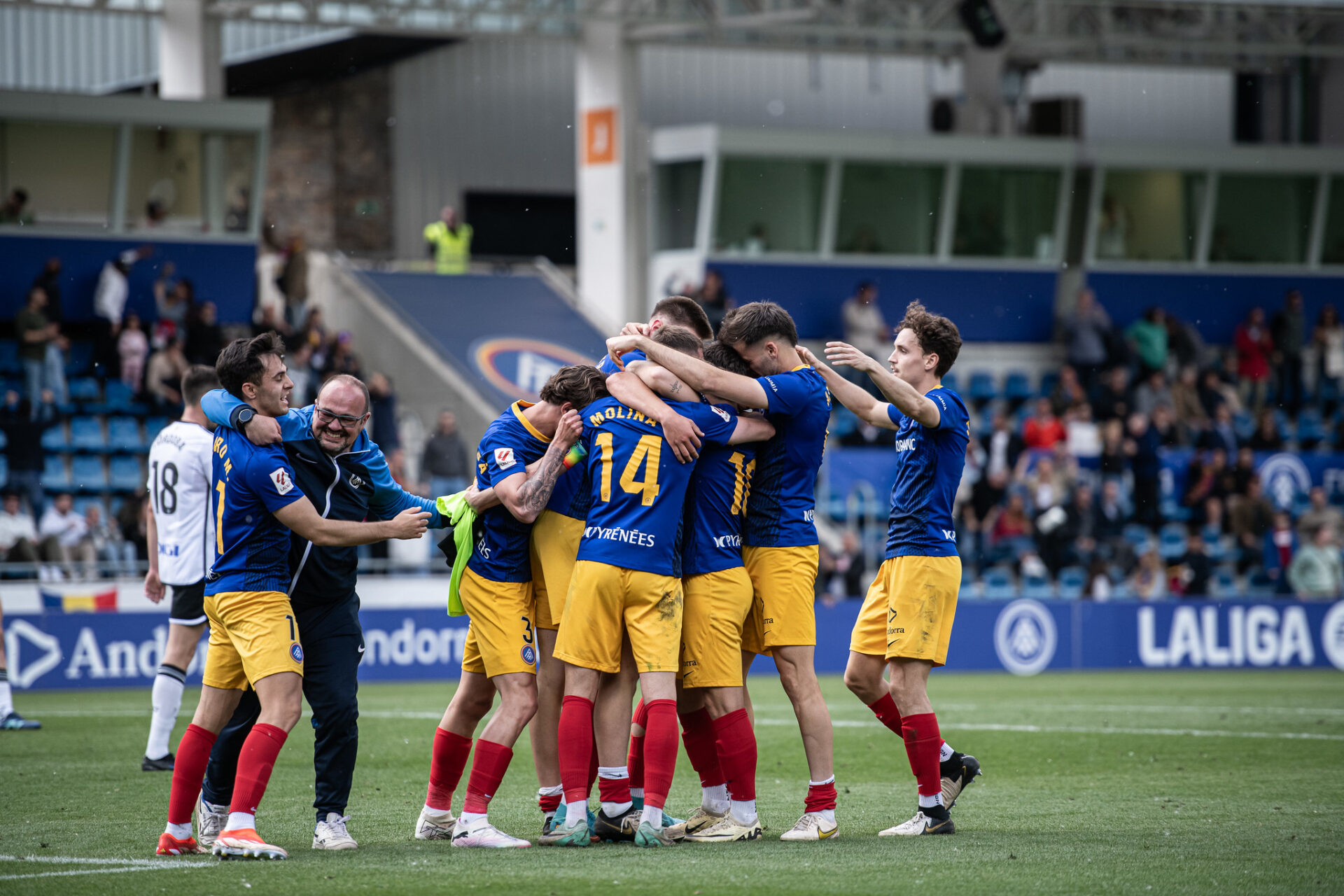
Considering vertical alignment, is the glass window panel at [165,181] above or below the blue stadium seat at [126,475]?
above

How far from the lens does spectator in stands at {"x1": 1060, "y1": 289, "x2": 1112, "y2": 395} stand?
2728 centimetres

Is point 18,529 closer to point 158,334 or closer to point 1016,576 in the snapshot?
point 158,334

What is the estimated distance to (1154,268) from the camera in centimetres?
3088

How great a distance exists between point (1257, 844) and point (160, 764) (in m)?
6.21

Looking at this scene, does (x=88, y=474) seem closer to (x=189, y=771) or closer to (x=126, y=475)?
(x=126, y=475)

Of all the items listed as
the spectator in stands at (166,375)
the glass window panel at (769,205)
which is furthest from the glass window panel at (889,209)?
the spectator in stands at (166,375)

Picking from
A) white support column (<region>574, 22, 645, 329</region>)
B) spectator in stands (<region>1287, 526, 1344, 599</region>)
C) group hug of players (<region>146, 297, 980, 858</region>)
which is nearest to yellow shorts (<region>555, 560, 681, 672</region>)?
group hug of players (<region>146, 297, 980, 858</region>)

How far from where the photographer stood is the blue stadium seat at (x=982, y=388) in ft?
90.4

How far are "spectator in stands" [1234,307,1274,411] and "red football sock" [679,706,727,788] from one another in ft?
74.1

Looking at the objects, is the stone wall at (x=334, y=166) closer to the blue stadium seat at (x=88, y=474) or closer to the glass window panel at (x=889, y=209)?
the glass window panel at (x=889, y=209)

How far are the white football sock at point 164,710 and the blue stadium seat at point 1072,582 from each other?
48.0 feet

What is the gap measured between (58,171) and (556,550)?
64.1 ft

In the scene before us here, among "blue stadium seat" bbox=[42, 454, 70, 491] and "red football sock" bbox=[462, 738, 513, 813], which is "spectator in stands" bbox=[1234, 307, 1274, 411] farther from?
"red football sock" bbox=[462, 738, 513, 813]

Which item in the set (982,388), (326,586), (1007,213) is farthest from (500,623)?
(1007,213)
